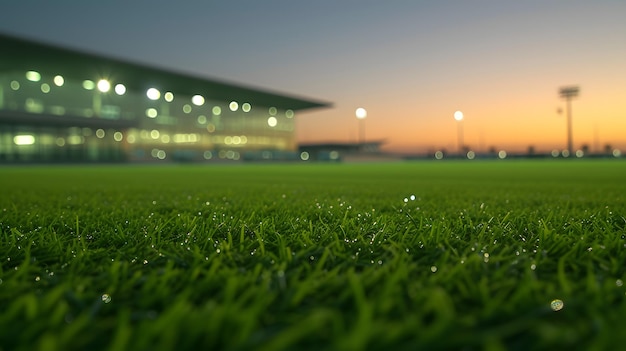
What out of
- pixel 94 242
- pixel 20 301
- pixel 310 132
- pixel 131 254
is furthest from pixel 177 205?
pixel 310 132

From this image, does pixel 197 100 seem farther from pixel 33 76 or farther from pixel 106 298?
pixel 106 298

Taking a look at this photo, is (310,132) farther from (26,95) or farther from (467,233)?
(467,233)

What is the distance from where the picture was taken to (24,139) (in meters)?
38.7

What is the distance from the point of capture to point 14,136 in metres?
38.2

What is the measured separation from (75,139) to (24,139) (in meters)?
4.35

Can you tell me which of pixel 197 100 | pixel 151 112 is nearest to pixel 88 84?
→ pixel 151 112

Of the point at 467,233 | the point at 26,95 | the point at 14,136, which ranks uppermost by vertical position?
the point at 26,95

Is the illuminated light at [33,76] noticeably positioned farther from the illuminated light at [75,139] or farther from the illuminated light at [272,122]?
the illuminated light at [272,122]

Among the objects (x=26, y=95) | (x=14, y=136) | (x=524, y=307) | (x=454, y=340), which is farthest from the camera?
(x=26, y=95)

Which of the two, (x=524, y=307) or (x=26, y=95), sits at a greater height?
(x=26, y=95)

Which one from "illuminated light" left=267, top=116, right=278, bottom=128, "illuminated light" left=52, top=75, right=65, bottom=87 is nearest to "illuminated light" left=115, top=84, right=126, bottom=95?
"illuminated light" left=52, top=75, right=65, bottom=87

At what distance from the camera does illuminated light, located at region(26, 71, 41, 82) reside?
133ft

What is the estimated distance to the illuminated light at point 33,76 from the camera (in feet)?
133

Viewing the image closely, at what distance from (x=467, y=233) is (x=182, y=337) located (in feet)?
6.02
